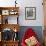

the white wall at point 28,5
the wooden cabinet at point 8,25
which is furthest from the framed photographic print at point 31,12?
the wooden cabinet at point 8,25

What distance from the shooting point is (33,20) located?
20.4 feet

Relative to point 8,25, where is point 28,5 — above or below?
above

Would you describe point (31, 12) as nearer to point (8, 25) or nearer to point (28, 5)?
point (28, 5)

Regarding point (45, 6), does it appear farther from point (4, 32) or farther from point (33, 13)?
point (4, 32)

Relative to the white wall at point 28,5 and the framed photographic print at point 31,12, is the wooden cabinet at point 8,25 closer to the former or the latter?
the white wall at point 28,5

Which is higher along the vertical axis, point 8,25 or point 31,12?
point 31,12

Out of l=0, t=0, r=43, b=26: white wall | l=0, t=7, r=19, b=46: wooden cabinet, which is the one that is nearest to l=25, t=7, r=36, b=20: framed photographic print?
l=0, t=0, r=43, b=26: white wall

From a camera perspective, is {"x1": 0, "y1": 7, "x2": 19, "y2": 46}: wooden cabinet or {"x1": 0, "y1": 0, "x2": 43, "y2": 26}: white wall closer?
{"x1": 0, "y1": 7, "x2": 19, "y2": 46}: wooden cabinet

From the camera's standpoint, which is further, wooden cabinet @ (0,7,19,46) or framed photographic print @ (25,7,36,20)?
framed photographic print @ (25,7,36,20)

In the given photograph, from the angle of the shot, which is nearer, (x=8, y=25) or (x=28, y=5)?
(x=8, y=25)

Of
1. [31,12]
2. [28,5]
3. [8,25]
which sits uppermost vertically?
[28,5]

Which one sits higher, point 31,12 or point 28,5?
point 28,5

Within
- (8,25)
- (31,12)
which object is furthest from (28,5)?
(8,25)

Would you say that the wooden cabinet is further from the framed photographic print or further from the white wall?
the framed photographic print
